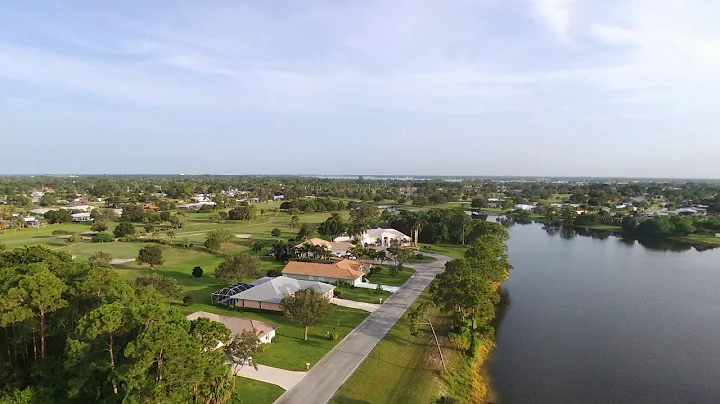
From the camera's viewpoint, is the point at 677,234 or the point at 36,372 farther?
the point at 677,234

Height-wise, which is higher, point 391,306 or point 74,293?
point 74,293

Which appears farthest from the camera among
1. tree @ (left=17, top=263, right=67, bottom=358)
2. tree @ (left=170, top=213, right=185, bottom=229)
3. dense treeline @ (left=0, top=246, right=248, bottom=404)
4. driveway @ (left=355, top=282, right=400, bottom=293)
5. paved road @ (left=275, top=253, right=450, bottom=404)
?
tree @ (left=170, top=213, right=185, bottom=229)

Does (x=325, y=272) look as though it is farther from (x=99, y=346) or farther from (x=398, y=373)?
(x=99, y=346)

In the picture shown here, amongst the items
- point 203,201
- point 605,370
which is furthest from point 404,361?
point 203,201

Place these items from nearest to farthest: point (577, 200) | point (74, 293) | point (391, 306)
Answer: point (74, 293) < point (391, 306) < point (577, 200)

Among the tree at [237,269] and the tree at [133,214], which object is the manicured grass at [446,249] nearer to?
the tree at [237,269]

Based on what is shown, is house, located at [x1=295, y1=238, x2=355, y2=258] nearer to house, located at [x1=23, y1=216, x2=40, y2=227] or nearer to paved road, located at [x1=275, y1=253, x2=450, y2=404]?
paved road, located at [x1=275, y1=253, x2=450, y2=404]

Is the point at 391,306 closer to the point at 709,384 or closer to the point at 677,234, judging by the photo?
the point at 709,384

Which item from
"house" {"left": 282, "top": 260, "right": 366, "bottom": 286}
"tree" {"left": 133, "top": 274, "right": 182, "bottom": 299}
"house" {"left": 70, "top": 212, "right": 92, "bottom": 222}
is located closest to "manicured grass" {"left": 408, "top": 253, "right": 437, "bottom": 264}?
"house" {"left": 282, "top": 260, "right": 366, "bottom": 286}
